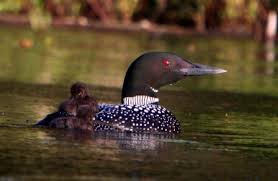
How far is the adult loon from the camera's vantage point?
11047 mm

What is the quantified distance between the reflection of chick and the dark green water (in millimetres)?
103

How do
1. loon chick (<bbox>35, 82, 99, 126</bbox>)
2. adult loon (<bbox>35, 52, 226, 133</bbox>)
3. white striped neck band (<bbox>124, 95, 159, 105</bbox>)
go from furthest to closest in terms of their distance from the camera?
white striped neck band (<bbox>124, 95, 159, 105</bbox>) < adult loon (<bbox>35, 52, 226, 133</bbox>) < loon chick (<bbox>35, 82, 99, 126</bbox>)

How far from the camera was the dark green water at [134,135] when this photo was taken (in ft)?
30.2

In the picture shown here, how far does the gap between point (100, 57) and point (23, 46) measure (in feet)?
6.07

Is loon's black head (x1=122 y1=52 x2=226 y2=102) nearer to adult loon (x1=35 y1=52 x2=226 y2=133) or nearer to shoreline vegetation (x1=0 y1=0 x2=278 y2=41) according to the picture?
adult loon (x1=35 y1=52 x2=226 y2=133)

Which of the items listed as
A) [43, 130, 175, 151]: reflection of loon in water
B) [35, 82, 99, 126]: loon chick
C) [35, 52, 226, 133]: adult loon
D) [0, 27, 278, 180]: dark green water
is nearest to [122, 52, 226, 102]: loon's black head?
[35, 52, 226, 133]: adult loon

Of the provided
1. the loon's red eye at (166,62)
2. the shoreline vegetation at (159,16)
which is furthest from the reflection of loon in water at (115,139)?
the shoreline vegetation at (159,16)

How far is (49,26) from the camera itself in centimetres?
2812

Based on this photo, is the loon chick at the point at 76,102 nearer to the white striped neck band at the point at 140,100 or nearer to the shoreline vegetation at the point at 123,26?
the white striped neck band at the point at 140,100

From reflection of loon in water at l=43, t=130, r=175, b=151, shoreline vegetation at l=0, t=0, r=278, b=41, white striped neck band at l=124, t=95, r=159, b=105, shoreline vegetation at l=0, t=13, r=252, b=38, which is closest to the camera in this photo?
reflection of loon in water at l=43, t=130, r=175, b=151

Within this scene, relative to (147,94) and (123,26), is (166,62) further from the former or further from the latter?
(123,26)

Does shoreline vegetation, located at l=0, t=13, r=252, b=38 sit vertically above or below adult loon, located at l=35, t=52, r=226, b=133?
above

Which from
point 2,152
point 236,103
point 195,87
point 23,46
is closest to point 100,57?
point 23,46

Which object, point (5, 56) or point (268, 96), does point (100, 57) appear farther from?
point (268, 96)
